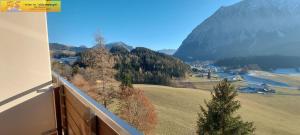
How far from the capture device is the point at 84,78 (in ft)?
45.9

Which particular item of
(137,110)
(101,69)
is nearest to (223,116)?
(137,110)

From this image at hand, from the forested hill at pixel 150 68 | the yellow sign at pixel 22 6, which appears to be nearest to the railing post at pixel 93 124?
the yellow sign at pixel 22 6

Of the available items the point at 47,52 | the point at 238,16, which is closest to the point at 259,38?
the point at 238,16

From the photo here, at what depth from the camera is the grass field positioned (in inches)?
826

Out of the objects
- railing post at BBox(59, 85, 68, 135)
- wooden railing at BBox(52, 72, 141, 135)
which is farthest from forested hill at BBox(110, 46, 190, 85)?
wooden railing at BBox(52, 72, 141, 135)

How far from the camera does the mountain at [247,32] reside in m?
139

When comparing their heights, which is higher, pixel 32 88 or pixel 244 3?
pixel 244 3

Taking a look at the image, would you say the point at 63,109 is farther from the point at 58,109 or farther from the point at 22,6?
the point at 22,6

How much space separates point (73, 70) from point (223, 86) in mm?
7480

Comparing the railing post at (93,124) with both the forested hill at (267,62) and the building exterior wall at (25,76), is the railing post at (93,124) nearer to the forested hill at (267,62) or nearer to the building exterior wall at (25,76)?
the building exterior wall at (25,76)

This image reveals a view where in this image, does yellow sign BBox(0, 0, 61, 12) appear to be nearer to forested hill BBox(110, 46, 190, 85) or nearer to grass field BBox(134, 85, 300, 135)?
grass field BBox(134, 85, 300, 135)

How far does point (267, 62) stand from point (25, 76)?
107 meters

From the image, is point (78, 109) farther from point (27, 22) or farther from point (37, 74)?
point (27, 22)

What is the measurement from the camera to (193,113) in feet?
85.6
